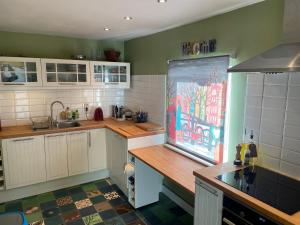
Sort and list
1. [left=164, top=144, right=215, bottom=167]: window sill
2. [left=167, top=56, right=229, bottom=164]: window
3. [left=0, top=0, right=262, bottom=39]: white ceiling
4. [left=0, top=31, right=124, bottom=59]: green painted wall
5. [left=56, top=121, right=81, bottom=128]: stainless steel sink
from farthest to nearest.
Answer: [left=56, top=121, right=81, bottom=128]: stainless steel sink < [left=0, top=31, right=124, bottom=59]: green painted wall < [left=164, top=144, right=215, bottom=167]: window sill < [left=167, top=56, right=229, bottom=164]: window < [left=0, top=0, right=262, bottom=39]: white ceiling

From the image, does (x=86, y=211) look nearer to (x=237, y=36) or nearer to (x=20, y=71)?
(x=20, y=71)

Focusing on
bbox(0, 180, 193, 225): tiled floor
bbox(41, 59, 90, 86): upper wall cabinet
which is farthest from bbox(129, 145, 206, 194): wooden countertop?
bbox(41, 59, 90, 86): upper wall cabinet

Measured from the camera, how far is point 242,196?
1.35 meters

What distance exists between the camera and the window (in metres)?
2.18

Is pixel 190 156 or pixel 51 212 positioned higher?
pixel 190 156

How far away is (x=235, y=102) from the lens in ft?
6.70

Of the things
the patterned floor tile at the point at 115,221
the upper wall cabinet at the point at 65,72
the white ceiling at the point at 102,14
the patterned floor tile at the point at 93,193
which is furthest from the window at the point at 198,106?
the upper wall cabinet at the point at 65,72

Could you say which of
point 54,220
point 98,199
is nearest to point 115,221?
point 98,199

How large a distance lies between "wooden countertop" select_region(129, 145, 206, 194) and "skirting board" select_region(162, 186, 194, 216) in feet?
1.99

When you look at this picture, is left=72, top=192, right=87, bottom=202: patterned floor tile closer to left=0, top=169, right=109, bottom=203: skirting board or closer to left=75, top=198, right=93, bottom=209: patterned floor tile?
left=75, top=198, right=93, bottom=209: patterned floor tile

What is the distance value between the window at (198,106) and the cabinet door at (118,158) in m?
0.61

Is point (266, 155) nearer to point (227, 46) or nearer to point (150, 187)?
point (227, 46)

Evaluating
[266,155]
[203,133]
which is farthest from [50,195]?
[266,155]

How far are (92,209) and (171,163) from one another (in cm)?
119
